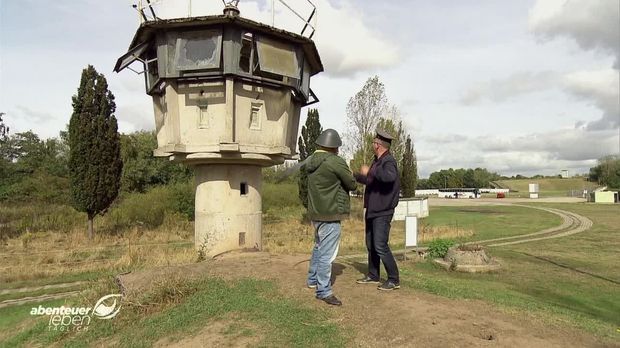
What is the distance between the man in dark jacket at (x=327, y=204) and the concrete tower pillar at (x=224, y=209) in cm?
559

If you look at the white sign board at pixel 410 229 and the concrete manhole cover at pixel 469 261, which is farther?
the white sign board at pixel 410 229

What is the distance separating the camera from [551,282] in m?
12.2

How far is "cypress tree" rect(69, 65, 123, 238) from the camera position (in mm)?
21109

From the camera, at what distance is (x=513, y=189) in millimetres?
121375

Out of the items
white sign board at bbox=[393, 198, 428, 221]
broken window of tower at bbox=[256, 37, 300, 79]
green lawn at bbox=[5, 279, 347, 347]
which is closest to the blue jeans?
green lawn at bbox=[5, 279, 347, 347]

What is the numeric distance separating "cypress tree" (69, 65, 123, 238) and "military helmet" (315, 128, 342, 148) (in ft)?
59.6

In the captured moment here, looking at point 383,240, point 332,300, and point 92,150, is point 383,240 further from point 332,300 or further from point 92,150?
point 92,150

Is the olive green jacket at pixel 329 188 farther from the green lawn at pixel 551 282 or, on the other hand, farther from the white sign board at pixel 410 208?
the white sign board at pixel 410 208

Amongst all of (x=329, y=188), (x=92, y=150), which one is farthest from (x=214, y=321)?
(x=92, y=150)

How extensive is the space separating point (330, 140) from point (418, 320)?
8.46 feet

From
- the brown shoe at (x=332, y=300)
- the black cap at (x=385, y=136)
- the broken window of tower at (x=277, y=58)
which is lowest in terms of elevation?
the brown shoe at (x=332, y=300)

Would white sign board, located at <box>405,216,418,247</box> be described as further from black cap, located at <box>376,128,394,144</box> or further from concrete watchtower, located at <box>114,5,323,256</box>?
black cap, located at <box>376,128,394,144</box>

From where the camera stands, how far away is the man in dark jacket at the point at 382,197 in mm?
6332

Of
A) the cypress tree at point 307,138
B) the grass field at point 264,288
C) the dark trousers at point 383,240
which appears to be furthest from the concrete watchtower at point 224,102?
the cypress tree at point 307,138
